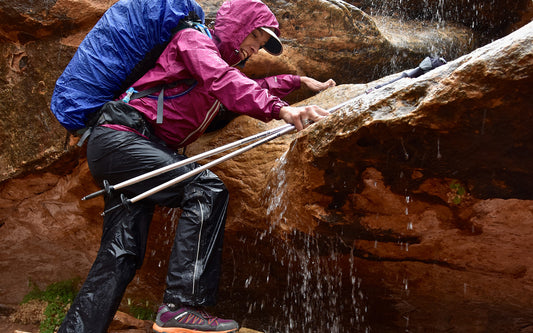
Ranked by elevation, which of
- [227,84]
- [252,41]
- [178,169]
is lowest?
[178,169]

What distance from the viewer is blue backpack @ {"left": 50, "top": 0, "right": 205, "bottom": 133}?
3646 mm

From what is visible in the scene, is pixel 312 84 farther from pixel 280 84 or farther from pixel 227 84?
pixel 227 84

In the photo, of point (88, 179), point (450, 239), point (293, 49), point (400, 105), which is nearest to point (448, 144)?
point (400, 105)

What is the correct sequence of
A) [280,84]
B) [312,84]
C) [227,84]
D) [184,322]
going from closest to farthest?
[184,322] < [227,84] < [280,84] < [312,84]

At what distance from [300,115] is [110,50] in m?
1.67

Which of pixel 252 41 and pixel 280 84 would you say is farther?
pixel 280 84

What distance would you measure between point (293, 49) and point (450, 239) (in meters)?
3.29

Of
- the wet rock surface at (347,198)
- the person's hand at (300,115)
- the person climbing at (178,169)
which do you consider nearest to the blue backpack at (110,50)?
the person climbing at (178,169)

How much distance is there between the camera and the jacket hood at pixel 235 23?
398cm

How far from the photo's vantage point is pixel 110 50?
12.1ft

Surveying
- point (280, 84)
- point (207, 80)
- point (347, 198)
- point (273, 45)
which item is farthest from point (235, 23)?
point (347, 198)

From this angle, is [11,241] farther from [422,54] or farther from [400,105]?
[422,54]

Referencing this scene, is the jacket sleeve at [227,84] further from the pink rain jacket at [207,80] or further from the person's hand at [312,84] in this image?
the person's hand at [312,84]

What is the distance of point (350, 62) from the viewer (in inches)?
248
